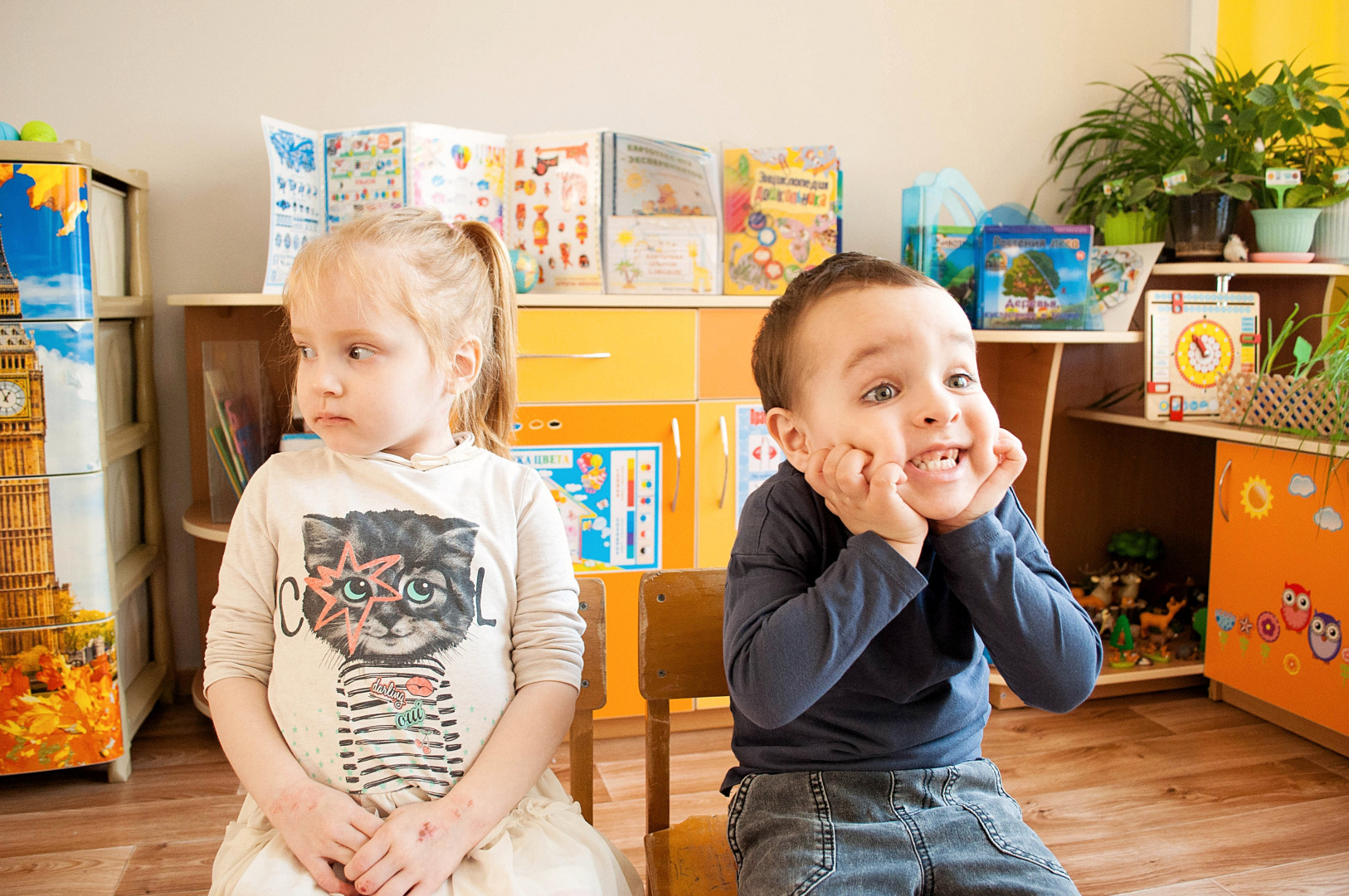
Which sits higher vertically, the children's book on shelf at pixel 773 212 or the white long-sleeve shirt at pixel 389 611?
the children's book on shelf at pixel 773 212

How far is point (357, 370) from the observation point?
0.94m

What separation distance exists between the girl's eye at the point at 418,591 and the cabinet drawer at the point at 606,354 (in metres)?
1.20

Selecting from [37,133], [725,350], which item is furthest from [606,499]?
[37,133]

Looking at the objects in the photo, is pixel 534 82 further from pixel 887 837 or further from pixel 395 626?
pixel 887 837

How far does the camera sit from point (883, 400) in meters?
0.80

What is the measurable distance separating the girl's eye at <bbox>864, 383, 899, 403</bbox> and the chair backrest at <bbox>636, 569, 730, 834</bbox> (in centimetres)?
36

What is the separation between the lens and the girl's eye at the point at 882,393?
2.62ft

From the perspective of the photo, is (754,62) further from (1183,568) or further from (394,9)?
(1183,568)

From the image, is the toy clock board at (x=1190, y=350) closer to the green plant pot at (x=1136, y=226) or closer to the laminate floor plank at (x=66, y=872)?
the green plant pot at (x=1136, y=226)

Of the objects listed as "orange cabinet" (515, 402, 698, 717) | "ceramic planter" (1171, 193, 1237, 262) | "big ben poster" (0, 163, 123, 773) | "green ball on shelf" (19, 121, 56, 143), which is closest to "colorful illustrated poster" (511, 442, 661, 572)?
"orange cabinet" (515, 402, 698, 717)

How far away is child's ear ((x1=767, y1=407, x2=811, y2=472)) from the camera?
858 mm

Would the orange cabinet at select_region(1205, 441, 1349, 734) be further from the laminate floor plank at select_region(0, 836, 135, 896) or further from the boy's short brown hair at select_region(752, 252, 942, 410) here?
the laminate floor plank at select_region(0, 836, 135, 896)

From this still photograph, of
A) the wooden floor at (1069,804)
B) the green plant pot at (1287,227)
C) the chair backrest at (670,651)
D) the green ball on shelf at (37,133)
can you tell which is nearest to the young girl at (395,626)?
the chair backrest at (670,651)

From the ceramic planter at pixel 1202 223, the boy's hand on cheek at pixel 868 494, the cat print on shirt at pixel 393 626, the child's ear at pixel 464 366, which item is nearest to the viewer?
the boy's hand on cheek at pixel 868 494
